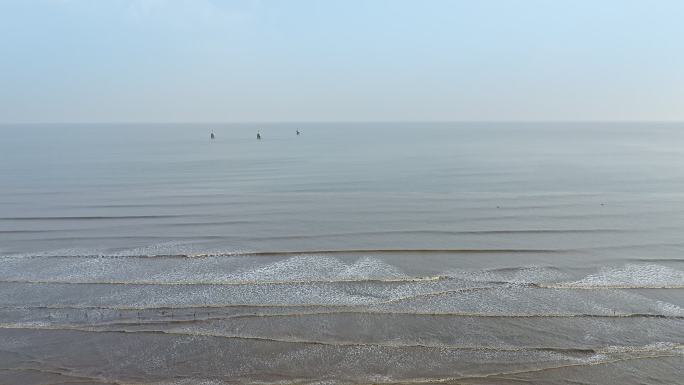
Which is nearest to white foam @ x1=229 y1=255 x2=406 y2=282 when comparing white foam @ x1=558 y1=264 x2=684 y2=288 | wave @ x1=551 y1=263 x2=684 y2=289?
wave @ x1=551 y1=263 x2=684 y2=289

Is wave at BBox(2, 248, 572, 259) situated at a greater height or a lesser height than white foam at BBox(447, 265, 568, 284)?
greater

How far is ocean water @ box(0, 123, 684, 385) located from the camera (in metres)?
11.5

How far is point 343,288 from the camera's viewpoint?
53.9 ft

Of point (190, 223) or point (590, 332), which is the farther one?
point (190, 223)

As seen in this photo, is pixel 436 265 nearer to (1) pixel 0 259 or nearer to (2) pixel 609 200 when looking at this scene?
(1) pixel 0 259

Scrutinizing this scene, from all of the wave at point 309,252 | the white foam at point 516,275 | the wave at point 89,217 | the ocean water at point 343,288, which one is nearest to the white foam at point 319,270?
the ocean water at point 343,288

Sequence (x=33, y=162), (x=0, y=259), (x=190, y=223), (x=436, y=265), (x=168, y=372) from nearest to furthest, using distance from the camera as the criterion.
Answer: (x=168, y=372)
(x=436, y=265)
(x=0, y=259)
(x=190, y=223)
(x=33, y=162)

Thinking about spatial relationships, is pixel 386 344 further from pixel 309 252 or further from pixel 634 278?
pixel 634 278

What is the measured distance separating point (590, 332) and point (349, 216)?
16.5 meters

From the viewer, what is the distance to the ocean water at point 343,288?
37.7 feet

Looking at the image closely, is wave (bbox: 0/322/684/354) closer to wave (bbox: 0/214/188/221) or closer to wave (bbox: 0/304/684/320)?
wave (bbox: 0/304/684/320)

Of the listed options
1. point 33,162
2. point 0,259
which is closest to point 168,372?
point 0,259

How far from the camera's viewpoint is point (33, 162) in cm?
6072

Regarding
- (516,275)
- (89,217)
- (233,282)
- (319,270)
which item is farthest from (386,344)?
(89,217)
